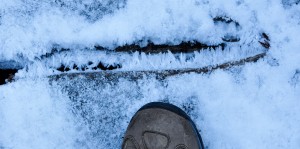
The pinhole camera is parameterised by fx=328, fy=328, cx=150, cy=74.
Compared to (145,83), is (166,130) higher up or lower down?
lower down

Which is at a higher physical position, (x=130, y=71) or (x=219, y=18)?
(x=219, y=18)

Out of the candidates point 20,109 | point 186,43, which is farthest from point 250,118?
point 20,109

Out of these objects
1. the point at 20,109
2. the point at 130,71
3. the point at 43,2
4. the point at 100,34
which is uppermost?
the point at 43,2

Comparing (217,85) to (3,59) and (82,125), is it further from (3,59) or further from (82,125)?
(3,59)
